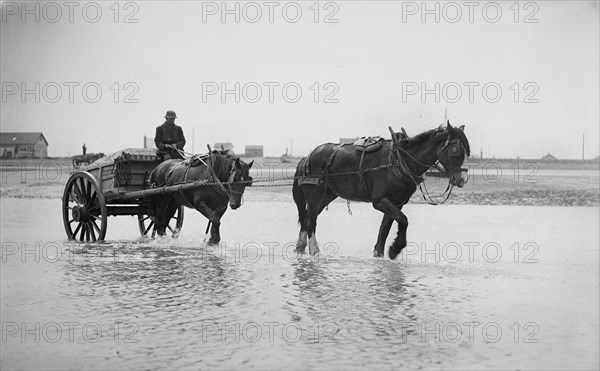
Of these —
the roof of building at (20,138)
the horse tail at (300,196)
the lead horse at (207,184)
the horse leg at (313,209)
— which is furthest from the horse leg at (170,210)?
the roof of building at (20,138)

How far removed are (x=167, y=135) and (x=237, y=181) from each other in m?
2.97

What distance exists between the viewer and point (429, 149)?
12.1m

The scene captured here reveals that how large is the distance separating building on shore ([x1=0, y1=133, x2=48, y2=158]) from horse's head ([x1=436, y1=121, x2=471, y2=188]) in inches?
2943

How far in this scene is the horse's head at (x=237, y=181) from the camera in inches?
526

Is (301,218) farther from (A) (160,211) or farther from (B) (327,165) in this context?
(A) (160,211)

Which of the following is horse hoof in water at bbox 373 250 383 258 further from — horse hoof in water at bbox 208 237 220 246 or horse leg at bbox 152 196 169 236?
horse leg at bbox 152 196 169 236

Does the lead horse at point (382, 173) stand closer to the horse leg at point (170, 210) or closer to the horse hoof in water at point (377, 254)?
the horse hoof in water at point (377, 254)

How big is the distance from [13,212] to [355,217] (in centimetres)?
1175

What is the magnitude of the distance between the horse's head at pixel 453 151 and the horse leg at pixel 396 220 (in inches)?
43.2

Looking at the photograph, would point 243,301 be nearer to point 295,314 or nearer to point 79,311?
point 295,314

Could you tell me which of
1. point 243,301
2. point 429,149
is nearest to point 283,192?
point 429,149

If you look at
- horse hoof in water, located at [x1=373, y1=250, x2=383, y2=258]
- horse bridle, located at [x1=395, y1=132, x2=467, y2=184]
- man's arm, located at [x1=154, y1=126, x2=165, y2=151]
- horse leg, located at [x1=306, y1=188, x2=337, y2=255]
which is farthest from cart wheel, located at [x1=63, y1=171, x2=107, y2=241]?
horse bridle, located at [x1=395, y1=132, x2=467, y2=184]

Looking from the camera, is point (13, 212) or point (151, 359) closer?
point (151, 359)

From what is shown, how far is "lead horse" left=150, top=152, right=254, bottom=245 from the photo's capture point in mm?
13586
